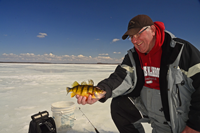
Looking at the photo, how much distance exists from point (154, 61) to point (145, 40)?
0.35 meters

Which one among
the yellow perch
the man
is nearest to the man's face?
the man

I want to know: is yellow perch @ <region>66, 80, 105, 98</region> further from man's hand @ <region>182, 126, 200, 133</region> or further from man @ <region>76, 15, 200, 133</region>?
man's hand @ <region>182, 126, 200, 133</region>

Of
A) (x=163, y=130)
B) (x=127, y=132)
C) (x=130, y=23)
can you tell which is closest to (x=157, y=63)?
(x=130, y=23)

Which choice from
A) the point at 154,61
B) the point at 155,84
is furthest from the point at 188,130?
the point at 154,61

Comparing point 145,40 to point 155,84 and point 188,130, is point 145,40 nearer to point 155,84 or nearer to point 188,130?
point 155,84

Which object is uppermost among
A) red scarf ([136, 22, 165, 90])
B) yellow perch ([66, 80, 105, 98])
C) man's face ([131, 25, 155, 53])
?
man's face ([131, 25, 155, 53])

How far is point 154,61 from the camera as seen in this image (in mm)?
1902

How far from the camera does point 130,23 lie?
6.29 ft

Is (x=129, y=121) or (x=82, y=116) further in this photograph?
(x=82, y=116)

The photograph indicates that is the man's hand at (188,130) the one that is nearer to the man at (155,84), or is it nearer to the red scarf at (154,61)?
the man at (155,84)

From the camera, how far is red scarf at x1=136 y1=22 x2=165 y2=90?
1.79 meters

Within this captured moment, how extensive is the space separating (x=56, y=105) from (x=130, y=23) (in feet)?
6.73

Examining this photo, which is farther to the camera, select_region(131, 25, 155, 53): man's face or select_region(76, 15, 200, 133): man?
select_region(131, 25, 155, 53): man's face

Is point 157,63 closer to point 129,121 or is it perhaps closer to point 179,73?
point 179,73
